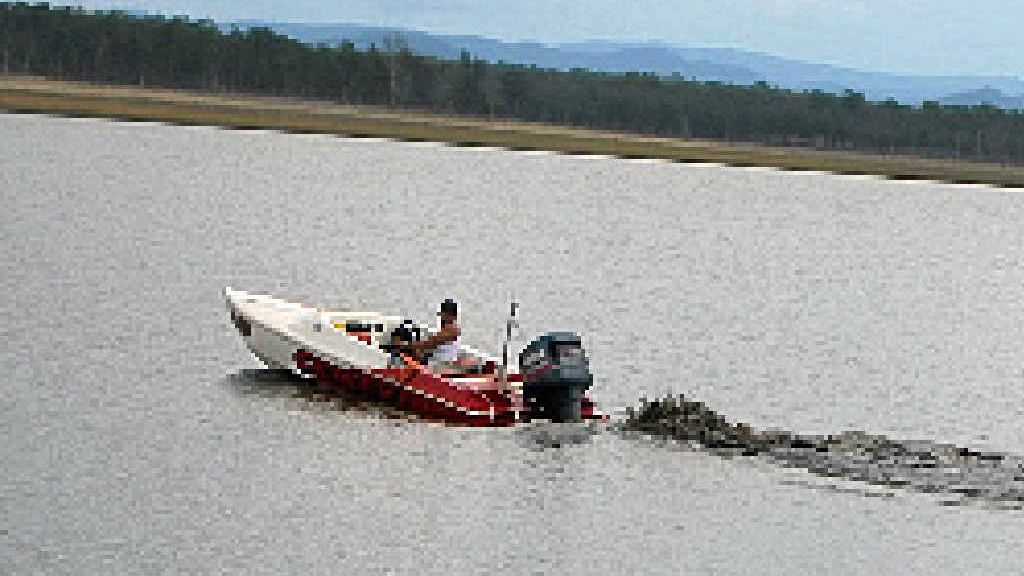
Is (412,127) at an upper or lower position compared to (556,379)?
lower

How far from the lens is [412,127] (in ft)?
568

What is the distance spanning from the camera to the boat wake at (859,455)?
33656 mm

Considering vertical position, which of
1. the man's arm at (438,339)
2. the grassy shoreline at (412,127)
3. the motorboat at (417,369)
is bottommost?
the grassy shoreline at (412,127)

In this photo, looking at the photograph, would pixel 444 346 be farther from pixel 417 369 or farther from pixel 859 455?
pixel 859 455

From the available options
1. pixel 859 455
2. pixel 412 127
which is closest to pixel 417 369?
pixel 859 455

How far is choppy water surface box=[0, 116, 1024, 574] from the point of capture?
91.8 feet

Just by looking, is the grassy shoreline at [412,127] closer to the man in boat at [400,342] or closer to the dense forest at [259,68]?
the dense forest at [259,68]

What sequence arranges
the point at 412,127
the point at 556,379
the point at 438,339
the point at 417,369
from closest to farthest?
1. the point at 556,379
2. the point at 417,369
3. the point at 438,339
4. the point at 412,127

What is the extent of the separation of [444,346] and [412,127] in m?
137

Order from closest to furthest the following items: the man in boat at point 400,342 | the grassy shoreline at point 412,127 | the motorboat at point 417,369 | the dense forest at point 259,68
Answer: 1. the motorboat at point 417,369
2. the man in boat at point 400,342
3. the grassy shoreline at point 412,127
4. the dense forest at point 259,68

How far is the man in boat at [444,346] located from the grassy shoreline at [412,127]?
109032 millimetres

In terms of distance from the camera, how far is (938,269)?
88688mm

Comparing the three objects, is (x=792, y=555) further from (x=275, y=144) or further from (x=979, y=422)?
(x=275, y=144)

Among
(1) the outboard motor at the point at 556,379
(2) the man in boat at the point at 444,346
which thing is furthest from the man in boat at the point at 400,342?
(1) the outboard motor at the point at 556,379
